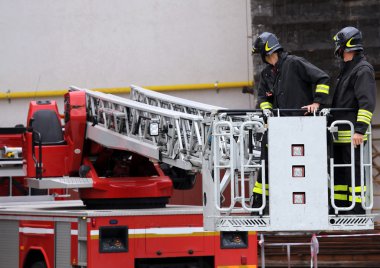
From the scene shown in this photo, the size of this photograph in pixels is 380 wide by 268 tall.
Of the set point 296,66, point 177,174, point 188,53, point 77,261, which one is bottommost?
point 77,261

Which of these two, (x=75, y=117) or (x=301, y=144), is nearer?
(x=301, y=144)

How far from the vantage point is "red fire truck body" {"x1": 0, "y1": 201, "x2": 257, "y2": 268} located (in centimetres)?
1217

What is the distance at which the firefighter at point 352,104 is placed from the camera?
9.79 metres

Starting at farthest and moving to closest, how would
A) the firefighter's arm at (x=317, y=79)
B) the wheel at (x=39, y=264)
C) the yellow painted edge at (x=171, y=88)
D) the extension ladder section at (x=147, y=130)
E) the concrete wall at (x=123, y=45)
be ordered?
the concrete wall at (x=123, y=45)
the yellow painted edge at (x=171, y=88)
the wheel at (x=39, y=264)
the extension ladder section at (x=147, y=130)
the firefighter's arm at (x=317, y=79)

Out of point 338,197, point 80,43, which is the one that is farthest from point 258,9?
point 338,197

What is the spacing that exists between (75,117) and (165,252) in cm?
228

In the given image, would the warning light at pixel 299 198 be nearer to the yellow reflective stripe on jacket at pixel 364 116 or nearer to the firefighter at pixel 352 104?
the firefighter at pixel 352 104

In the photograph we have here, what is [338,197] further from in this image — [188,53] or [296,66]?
[188,53]

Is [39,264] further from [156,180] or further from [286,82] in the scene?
[286,82]

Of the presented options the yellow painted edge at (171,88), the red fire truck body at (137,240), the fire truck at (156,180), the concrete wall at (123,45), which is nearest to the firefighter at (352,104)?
the fire truck at (156,180)

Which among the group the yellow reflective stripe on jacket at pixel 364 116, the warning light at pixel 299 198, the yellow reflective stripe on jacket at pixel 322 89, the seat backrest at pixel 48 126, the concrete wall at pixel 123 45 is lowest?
the warning light at pixel 299 198

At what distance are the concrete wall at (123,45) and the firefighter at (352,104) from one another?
15.3m

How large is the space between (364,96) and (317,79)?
0.78m

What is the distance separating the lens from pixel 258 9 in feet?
75.1
